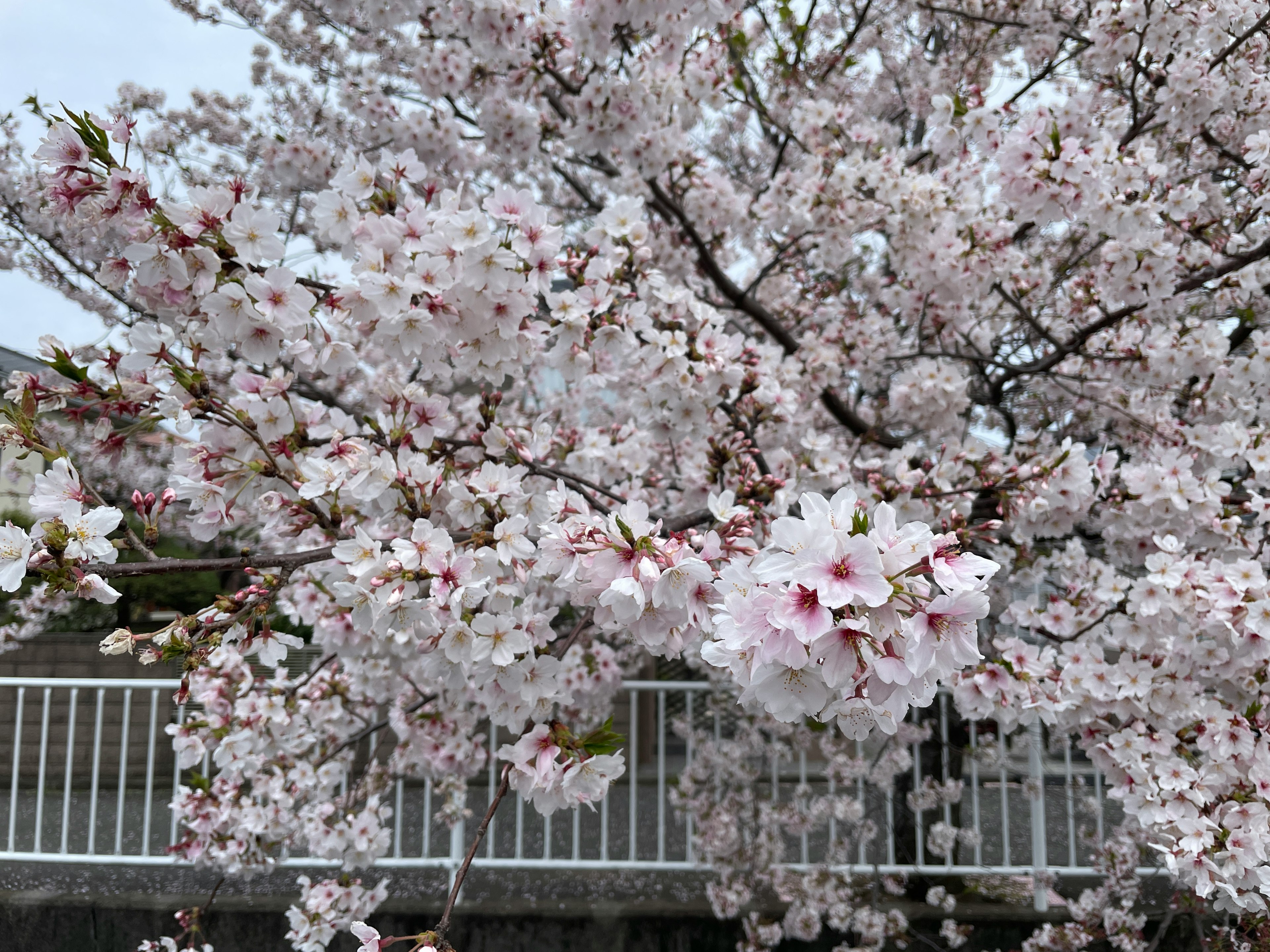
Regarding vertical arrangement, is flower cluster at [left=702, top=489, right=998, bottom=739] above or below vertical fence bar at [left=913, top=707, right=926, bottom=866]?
above

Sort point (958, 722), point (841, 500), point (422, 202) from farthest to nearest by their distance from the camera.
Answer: point (958, 722), point (422, 202), point (841, 500)

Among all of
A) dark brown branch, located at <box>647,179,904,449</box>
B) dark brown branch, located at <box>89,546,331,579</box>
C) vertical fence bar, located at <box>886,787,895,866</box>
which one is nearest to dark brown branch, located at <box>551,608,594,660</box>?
dark brown branch, located at <box>89,546,331,579</box>

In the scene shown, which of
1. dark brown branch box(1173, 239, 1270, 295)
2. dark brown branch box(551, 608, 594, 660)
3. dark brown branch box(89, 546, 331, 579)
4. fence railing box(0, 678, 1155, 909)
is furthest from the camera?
fence railing box(0, 678, 1155, 909)

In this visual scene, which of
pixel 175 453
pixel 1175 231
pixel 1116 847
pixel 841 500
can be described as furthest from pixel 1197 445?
pixel 175 453

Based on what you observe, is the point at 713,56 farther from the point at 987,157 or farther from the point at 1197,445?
the point at 1197,445

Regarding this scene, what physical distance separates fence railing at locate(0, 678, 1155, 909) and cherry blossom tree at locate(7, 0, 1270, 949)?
1.06ft

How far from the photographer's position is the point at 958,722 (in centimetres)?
407

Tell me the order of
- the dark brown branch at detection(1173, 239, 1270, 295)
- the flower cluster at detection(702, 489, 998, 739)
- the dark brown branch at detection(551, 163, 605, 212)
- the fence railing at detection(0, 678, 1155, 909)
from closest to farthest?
1. the flower cluster at detection(702, 489, 998, 739)
2. the dark brown branch at detection(1173, 239, 1270, 295)
3. the fence railing at detection(0, 678, 1155, 909)
4. the dark brown branch at detection(551, 163, 605, 212)

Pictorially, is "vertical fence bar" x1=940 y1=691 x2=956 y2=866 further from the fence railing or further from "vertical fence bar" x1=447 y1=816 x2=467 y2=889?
"vertical fence bar" x1=447 y1=816 x2=467 y2=889

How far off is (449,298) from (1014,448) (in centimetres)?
227

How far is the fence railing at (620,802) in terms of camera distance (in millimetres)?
3529

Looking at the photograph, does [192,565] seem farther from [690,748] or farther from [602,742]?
[690,748]

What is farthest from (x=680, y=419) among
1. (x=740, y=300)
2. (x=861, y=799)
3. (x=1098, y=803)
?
(x=1098, y=803)

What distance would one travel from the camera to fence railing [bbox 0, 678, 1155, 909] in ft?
11.6
